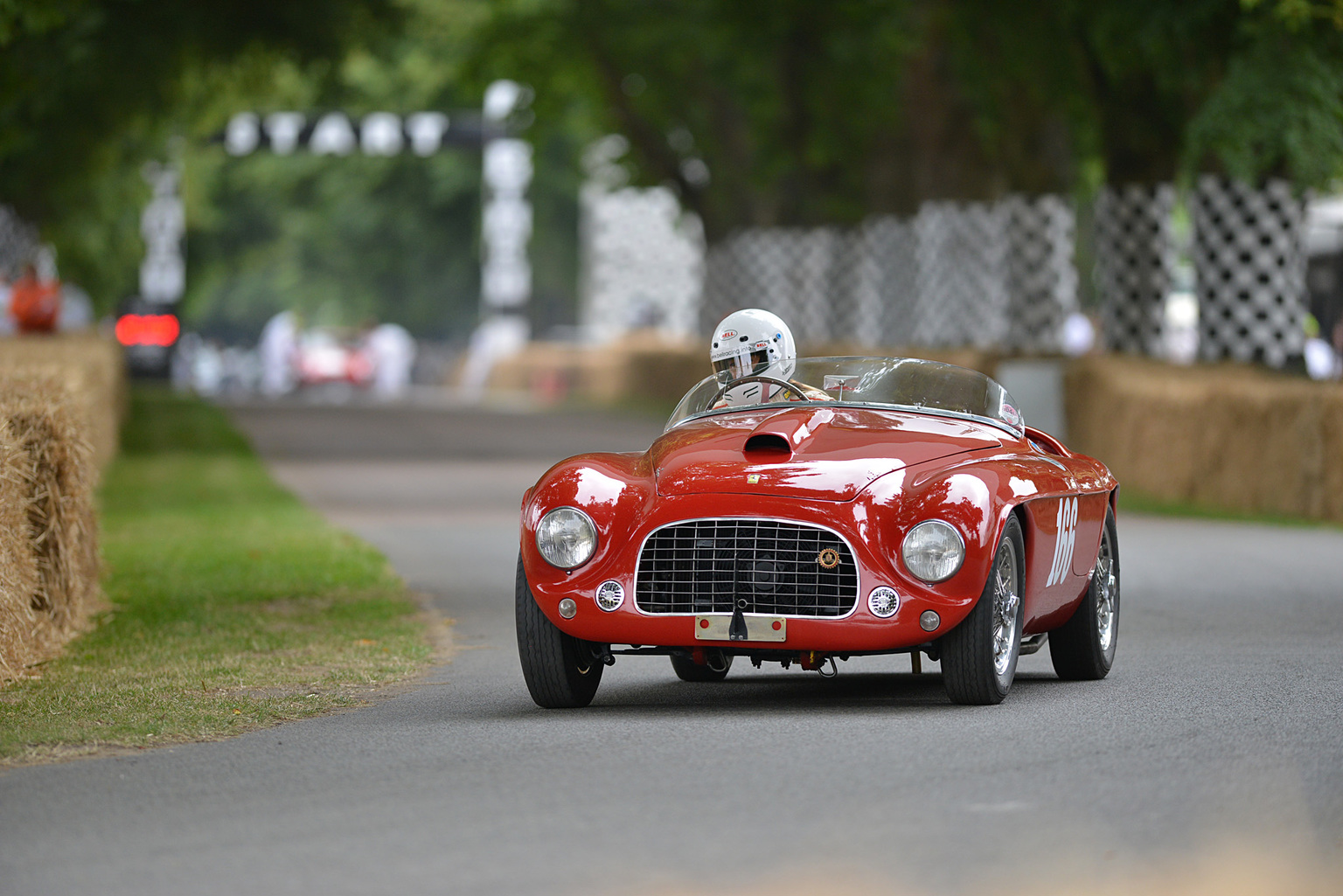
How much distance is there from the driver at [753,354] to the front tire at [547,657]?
59.4 inches

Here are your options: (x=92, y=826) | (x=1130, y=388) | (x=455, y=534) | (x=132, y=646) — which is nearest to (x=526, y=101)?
(x=1130, y=388)

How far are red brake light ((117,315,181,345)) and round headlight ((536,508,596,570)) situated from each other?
5763cm

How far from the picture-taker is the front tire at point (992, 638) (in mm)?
8367

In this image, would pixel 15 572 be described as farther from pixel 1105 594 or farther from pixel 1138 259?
pixel 1138 259

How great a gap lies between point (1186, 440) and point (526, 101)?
1060 inches

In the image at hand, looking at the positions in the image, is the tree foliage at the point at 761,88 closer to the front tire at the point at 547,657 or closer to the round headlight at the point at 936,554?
the front tire at the point at 547,657

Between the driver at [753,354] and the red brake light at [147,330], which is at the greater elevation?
the driver at [753,354]

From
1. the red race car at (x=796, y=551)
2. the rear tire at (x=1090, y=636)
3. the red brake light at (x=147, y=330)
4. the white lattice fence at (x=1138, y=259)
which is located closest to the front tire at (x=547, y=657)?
the red race car at (x=796, y=551)

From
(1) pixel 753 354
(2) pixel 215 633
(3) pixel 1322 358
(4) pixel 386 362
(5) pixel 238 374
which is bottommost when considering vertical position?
(5) pixel 238 374

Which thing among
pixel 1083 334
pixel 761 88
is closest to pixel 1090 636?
pixel 761 88

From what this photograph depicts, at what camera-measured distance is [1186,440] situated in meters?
20.5

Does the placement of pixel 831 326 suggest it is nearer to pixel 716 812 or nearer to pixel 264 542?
pixel 264 542

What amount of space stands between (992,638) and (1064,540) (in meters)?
0.96

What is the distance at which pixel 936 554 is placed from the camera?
8.27m
